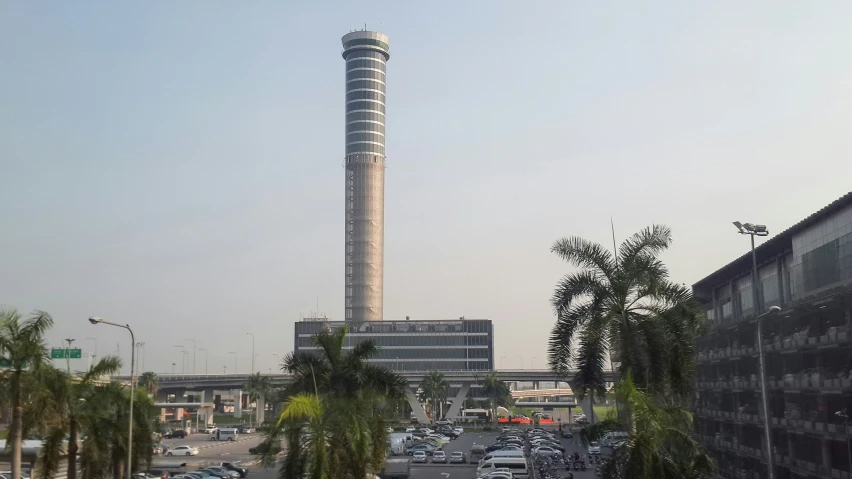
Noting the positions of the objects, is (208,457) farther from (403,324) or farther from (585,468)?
(403,324)

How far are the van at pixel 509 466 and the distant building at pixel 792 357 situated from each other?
50.1 ft

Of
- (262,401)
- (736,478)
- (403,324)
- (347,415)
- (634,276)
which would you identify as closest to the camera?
(347,415)

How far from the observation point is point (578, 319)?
1345 inches

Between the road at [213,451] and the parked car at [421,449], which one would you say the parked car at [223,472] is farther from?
the parked car at [421,449]

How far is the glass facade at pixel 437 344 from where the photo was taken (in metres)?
186

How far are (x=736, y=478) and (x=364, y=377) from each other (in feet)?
113

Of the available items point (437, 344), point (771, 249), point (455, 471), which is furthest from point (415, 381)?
point (771, 249)

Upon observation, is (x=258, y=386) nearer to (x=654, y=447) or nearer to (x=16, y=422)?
(x=16, y=422)

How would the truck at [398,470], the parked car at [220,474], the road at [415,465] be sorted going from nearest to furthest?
the truck at [398,470] < the parked car at [220,474] < the road at [415,465]

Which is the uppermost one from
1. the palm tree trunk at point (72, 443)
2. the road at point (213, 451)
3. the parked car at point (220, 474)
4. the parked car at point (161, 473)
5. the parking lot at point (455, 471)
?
the palm tree trunk at point (72, 443)

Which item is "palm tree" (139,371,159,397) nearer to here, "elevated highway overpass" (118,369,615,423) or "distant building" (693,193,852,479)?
"elevated highway overpass" (118,369,615,423)

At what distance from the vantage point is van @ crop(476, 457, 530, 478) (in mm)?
64562

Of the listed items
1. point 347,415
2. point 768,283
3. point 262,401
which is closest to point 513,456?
point 768,283

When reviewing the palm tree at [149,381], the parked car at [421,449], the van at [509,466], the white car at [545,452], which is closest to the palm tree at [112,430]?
the van at [509,466]
